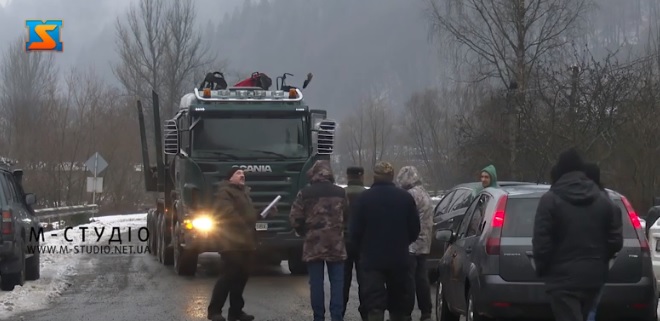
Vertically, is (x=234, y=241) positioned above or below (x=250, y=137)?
below

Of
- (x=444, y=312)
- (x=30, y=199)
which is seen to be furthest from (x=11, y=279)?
(x=444, y=312)

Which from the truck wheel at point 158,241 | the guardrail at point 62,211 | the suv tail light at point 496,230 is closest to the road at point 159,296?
the truck wheel at point 158,241

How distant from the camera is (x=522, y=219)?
896 centimetres

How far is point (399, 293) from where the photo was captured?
9.66 m

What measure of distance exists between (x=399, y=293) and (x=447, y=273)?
0.98 meters

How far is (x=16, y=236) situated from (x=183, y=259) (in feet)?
11.4

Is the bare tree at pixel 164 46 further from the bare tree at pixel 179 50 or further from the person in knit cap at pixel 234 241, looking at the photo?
the person in knit cap at pixel 234 241

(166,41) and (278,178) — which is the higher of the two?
(166,41)

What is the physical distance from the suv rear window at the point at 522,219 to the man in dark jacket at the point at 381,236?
91 cm

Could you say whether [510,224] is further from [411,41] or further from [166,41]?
[411,41]

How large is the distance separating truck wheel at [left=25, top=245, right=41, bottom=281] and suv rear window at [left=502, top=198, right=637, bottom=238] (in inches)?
371

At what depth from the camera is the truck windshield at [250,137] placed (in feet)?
54.2

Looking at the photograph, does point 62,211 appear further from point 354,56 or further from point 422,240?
point 354,56

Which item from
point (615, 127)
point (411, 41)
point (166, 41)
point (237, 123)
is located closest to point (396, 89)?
point (411, 41)
